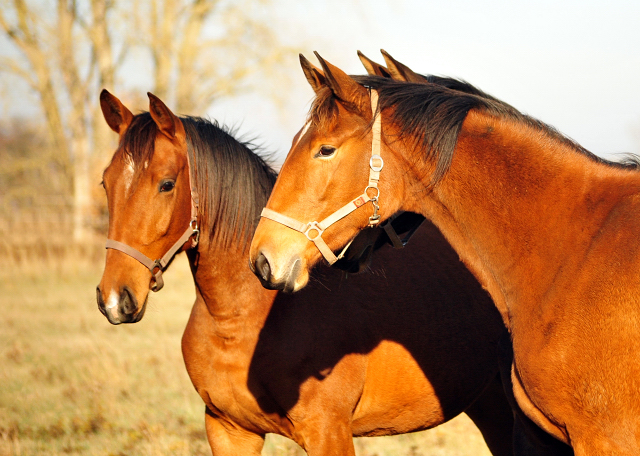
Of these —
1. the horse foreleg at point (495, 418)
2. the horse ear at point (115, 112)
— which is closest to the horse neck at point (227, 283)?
the horse ear at point (115, 112)

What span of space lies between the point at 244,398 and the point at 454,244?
142 centimetres

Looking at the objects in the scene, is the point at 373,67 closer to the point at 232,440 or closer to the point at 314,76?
the point at 314,76

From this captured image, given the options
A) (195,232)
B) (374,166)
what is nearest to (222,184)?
(195,232)

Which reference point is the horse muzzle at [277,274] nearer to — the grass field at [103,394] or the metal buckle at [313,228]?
the metal buckle at [313,228]

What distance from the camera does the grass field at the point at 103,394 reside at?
494 centimetres

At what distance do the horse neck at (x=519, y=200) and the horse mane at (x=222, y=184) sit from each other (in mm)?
1253

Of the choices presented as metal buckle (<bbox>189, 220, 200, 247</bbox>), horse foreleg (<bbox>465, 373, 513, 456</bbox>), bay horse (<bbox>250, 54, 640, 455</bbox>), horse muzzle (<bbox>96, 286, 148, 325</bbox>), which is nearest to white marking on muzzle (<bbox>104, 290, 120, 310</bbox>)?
horse muzzle (<bbox>96, 286, 148, 325</bbox>)

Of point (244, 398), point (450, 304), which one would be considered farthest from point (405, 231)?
point (244, 398)

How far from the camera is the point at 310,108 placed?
8.27 ft

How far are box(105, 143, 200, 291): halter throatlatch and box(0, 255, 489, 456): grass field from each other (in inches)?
39.2

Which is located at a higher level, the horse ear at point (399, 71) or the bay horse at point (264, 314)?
the horse ear at point (399, 71)

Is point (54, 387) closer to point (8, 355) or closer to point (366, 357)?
point (8, 355)

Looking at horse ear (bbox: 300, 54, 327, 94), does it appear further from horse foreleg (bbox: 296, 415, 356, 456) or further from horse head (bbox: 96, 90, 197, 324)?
horse foreleg (bbox: 296, 415, 356, 456)

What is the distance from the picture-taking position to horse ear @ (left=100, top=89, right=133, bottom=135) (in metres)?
3.54
